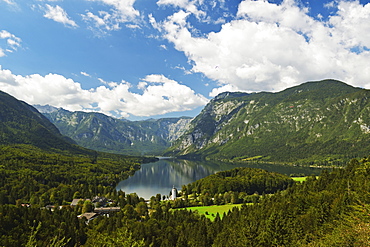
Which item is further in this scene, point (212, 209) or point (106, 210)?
point (212, 209)

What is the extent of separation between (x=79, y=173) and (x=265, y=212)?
148 m

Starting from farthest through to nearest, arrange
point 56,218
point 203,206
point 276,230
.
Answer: point 203,206
point 56,218
point 276,230

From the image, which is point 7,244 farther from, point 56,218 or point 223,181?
point 223,181

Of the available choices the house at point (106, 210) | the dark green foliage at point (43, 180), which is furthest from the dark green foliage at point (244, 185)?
the dark green foliage at point (43, 180)

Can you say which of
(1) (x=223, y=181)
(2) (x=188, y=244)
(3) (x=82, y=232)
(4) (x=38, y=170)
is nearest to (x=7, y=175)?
(4) (x=38, y=170)

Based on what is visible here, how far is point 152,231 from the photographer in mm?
58688

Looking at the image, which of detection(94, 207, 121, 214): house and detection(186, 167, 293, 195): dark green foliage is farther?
detection(186, 167, 293, 195): dark green foliage

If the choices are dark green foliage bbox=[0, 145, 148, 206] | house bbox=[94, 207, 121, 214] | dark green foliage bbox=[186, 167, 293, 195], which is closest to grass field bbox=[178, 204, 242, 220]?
dark green foliage bbox=[186, 167, 293, 195]

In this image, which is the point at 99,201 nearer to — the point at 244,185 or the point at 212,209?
the point at 212,209

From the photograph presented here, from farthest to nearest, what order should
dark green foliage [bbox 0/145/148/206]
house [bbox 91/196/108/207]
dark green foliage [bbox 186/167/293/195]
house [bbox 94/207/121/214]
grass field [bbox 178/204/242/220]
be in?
1. dark green foliage [bbox 186/167/293/195]
2. dark green foliage [bbox 0/145/148/206]
3. house [bbox 91/196/108/207]
4. grass field [bbox 178/204/242/220]
5. house [bbox 94/207/121/214]

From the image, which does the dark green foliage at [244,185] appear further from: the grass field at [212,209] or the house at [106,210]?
the house at [106,210]

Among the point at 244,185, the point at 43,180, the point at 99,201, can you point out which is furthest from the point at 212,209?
the point at 43,180

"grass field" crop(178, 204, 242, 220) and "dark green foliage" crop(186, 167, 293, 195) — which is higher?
"dark green foliage" crop(186, 167, 293, 195)

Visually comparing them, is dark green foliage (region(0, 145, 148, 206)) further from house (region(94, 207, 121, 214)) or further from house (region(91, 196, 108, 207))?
house (region(94, 207, 121, 214))
